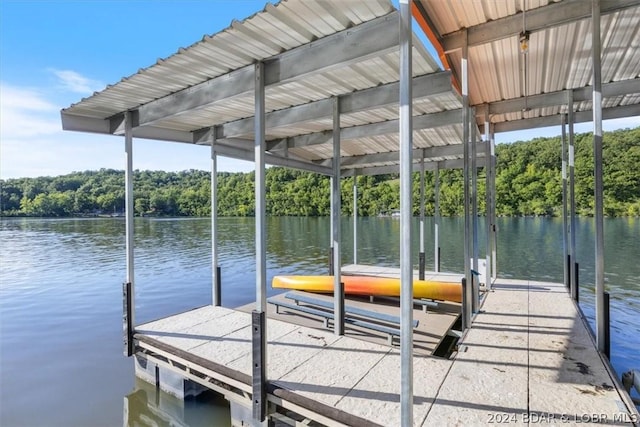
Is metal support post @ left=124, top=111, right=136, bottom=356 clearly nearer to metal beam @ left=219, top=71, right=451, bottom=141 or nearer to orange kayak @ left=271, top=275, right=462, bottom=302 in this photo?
metal beam @ left=219, top=71, right=451, bottom=141

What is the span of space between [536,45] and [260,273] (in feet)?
12.4

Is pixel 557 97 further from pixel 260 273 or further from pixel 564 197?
pixel 260 273

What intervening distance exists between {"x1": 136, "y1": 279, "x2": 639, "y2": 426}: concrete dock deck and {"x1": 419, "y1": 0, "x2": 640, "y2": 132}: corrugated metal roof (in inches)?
127

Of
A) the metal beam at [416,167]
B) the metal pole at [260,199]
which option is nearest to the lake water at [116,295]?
the metal pole at [260,199]

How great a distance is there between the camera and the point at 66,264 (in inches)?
642

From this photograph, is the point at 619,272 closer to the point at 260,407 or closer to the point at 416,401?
the point at 416,401

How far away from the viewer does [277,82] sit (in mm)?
3092

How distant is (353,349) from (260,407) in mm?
1215

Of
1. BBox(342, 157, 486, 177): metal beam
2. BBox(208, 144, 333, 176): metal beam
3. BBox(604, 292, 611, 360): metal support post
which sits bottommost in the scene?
BBox(604, 292, 611, 360): metal support post

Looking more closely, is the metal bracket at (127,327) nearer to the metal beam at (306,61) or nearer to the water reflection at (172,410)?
the water reflection at (172,410)

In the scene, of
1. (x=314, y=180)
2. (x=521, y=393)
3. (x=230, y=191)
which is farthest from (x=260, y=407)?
(x=230, y=191)

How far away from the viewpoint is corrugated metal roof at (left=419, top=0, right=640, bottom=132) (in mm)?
3104

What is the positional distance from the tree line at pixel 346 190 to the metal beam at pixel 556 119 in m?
19.9

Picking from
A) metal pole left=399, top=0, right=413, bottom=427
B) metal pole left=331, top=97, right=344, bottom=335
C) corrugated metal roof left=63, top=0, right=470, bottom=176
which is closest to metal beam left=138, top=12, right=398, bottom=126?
corrugated metal roof left=63, top=0, right=470, bottom=176
